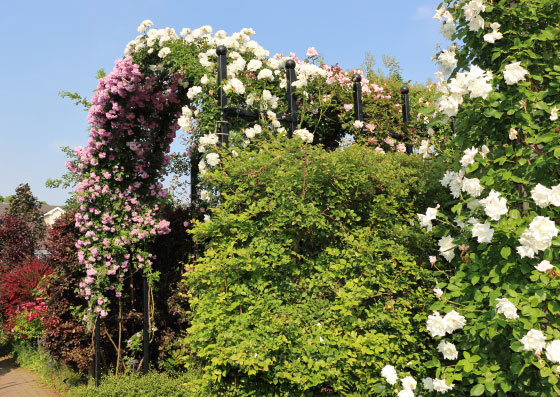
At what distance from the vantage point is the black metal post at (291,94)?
5691 mm

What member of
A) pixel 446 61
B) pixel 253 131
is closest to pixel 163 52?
pixel 253 131

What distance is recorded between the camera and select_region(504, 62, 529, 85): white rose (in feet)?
9.02

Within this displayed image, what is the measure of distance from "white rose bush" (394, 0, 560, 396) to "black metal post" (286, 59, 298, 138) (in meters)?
2.75

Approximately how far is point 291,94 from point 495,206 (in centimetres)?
355

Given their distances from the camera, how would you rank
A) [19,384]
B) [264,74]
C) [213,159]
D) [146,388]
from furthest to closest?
[19,384], [264,74], [146,388], [213,159]

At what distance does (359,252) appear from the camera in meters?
3.84

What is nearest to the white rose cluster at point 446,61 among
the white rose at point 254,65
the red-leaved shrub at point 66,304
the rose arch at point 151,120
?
the rose arch at point 151,120

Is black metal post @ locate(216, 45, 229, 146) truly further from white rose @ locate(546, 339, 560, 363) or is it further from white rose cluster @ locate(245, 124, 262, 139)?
white rose @ locate(546, 339, 560, 363)

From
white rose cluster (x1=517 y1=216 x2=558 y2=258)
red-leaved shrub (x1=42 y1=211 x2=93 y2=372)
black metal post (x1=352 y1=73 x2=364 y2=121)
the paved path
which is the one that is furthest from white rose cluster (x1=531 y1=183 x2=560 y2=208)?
the paved path

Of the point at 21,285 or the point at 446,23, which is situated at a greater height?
the point at 446,23

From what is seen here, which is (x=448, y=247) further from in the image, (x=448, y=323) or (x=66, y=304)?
(x=66, y=304)

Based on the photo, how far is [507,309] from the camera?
8.13 feet

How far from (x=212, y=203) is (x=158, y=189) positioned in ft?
4.82

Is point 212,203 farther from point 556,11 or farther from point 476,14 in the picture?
point 556,11
